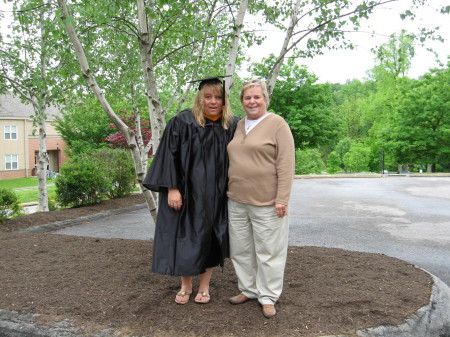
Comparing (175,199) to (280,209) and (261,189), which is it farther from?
(280,209)

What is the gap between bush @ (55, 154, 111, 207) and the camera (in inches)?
424

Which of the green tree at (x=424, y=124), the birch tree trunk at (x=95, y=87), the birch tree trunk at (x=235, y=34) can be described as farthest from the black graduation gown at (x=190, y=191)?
the green tree at (x=424, y=124)

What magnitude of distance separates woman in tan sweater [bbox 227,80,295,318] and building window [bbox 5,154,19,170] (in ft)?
123

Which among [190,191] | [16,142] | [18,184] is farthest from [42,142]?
[16,142]

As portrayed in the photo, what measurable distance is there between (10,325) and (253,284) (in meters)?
2.01

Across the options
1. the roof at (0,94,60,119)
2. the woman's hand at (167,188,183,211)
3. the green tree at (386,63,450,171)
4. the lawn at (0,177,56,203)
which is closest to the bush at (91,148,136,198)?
the lawn at (0,177,56,203)

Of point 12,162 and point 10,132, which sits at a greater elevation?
point 10,132

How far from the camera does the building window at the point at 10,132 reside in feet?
115

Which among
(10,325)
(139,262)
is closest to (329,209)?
(139,262)

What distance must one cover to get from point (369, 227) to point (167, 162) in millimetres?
6243

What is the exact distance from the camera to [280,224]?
311 cm

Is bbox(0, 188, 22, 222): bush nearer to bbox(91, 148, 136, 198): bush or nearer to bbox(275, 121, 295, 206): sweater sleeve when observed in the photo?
bbox(91, 148, 136, 198): bush

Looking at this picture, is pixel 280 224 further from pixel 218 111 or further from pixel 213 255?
pixel 218 111

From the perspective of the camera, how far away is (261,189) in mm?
3057
